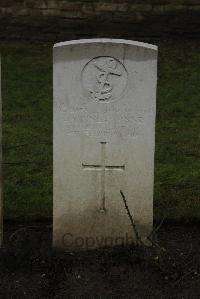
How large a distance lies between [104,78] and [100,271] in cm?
132

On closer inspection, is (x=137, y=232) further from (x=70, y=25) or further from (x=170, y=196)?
(x=70, y=25)

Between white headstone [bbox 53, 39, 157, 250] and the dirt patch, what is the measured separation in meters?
0.16

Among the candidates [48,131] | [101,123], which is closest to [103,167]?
[101,123]

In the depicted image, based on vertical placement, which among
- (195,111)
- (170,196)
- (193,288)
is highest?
(195,111)

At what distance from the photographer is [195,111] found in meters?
8.55

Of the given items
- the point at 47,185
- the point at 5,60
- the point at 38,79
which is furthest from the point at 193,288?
the point at 5,60

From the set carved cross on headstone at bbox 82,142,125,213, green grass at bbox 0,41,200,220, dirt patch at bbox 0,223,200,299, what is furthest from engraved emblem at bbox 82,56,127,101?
green grass at bbox 0,41,200,220

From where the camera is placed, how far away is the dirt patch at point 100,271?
14.3ft

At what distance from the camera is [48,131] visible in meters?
7.72

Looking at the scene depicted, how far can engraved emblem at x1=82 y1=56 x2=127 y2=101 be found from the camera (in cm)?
461

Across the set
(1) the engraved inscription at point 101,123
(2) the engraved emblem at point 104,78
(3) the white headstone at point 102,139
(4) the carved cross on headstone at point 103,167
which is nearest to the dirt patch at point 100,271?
(3) the white headstone at point 102,139

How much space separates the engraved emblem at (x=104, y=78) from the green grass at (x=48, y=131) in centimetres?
135

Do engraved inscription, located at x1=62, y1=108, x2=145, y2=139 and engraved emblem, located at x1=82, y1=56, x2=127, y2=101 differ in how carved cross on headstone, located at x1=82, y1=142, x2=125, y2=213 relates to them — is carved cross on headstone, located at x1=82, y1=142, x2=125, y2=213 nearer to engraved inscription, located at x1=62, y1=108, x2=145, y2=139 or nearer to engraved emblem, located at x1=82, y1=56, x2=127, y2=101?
engraved inscription, located at x1=62, y1=108, x2=145, y2=139

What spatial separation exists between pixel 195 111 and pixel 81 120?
13.5ft
